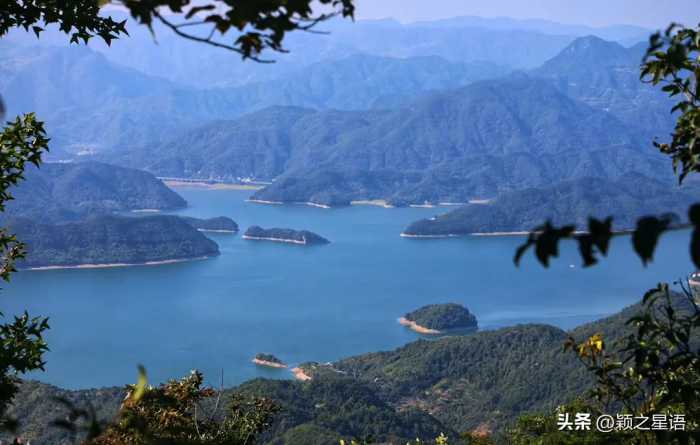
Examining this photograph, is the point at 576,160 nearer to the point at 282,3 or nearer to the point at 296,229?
the point at 296,229

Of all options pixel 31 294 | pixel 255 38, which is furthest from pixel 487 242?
pixel 255 38

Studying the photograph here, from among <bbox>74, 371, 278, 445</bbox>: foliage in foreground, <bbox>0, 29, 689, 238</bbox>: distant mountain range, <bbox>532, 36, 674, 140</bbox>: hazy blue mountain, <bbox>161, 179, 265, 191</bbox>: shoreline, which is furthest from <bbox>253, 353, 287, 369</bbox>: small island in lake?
<bbox>532, 36, 674, 140</bbox>: hazy blue mountain

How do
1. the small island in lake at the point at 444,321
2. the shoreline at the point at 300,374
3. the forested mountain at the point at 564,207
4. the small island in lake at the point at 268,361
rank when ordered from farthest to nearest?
the forested mountain at the point at 564,207 < the small island in lake at the point at 444,321 < the small island in lake at the point at 268,361 < the shoreline at the point at 300,374

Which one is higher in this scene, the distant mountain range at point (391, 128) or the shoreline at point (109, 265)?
the distant mountain range at point (391, 128)

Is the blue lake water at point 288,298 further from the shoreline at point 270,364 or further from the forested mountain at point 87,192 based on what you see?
the forested mountain at point 87,192

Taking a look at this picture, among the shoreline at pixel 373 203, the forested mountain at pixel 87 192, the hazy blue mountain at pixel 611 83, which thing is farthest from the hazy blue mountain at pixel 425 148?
the forested mountain at pixel 87 192

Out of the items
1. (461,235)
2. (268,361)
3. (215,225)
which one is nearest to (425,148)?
(461,235)
